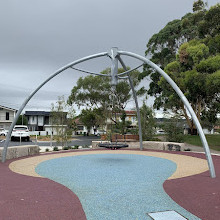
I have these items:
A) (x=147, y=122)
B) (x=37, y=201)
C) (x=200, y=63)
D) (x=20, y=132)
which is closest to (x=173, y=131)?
(x=147, y=122)

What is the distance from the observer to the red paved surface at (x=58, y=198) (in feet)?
14.0

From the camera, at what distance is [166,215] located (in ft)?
13.9

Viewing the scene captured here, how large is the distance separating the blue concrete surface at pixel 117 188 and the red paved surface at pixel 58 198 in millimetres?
239

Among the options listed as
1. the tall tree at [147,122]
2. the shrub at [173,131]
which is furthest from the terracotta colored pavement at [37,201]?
the tall tree at [147,122]

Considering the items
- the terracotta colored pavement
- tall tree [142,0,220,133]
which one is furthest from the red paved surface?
tall tree [142,0,220,133]

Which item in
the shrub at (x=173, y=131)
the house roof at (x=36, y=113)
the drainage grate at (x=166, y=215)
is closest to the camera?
the drainage grate at (x=166, y=215)

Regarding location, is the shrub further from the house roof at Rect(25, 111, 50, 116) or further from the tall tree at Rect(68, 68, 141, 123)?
the house roof at Rect(25, 111, 50, 116)

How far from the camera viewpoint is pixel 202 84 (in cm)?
1448

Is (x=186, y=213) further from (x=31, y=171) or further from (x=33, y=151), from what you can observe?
(x=33, y=151)

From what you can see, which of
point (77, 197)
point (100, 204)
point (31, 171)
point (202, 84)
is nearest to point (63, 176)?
point (31, 171)

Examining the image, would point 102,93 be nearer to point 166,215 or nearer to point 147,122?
point 147,122

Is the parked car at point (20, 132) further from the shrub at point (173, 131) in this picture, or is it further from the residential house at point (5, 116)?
Answer: the shrub at point (173, 131)

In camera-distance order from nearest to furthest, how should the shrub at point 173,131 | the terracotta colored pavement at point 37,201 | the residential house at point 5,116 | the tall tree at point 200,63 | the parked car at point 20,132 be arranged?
the terracotta colored pavement at point 37,201 < the tall tree at point 200,63 < the shrub at point 173,131 < the parked car at point 20,132 < the residential house at point 5,116

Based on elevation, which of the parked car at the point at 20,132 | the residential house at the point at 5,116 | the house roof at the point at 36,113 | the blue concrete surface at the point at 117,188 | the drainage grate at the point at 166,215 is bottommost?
the drainage grate at the point at 166,215
